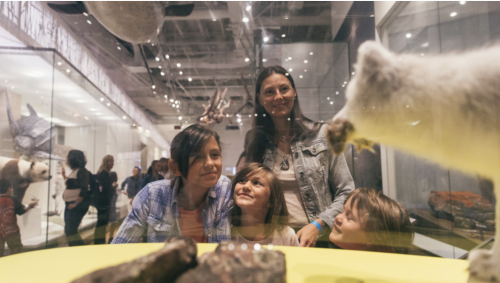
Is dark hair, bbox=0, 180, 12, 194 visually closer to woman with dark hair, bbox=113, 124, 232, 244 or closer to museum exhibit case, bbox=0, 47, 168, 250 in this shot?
museum exhibit case, bbox=0, 47, 168, 250

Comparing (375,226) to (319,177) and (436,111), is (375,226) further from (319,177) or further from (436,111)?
(436,111)

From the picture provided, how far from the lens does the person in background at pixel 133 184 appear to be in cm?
118

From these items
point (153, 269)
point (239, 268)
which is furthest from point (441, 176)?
point (153, 269)

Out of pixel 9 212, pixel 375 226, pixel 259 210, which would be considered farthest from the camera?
pixel 9 212

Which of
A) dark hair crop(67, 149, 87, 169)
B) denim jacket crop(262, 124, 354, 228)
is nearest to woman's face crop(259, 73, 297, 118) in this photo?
denim jacket crop(262, 124, 354, 228)

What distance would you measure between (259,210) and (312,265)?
0.31 meters

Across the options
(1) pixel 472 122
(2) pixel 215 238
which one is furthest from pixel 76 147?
(1) pixel 472 122

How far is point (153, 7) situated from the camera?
1.09 meters

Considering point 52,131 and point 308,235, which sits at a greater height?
point 52,131

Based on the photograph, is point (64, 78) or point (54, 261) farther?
point (64, 78)

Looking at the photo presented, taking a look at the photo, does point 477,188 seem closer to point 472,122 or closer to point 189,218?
point 472,122

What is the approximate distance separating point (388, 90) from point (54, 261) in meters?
1.11

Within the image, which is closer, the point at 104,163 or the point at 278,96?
the point at 278,96

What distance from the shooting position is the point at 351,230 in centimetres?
92
